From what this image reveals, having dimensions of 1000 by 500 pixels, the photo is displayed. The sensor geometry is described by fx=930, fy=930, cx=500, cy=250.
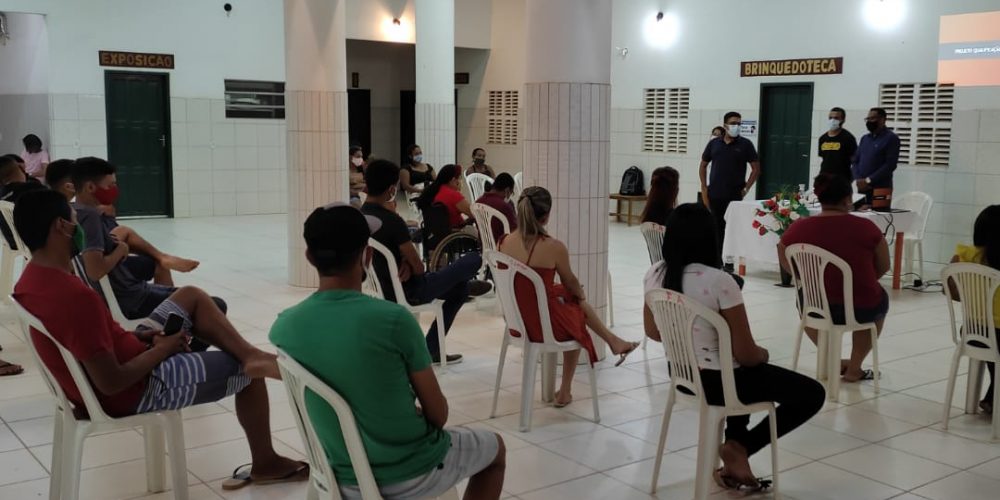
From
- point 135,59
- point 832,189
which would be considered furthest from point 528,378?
point 135,59

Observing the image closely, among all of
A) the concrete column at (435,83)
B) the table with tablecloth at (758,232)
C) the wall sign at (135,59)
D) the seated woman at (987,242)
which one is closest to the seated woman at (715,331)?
the seated woman at (987,242)

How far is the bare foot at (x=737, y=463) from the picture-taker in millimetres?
3719

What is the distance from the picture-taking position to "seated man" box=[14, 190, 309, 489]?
9.84 ft

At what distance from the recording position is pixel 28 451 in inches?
164

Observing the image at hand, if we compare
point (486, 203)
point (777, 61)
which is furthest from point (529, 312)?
point (777, 61)

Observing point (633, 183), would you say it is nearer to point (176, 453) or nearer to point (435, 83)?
point (435, 83)

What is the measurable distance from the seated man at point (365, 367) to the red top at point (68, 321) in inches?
31.9

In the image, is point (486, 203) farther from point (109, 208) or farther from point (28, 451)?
point (28, 451)

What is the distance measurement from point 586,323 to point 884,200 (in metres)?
4.84

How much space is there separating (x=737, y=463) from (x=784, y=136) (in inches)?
340

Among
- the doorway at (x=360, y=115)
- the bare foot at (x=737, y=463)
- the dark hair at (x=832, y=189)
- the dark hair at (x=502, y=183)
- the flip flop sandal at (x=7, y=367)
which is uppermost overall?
the doorway at (x=360, y=115)

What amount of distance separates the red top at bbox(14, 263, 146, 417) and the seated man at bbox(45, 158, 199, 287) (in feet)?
5.43

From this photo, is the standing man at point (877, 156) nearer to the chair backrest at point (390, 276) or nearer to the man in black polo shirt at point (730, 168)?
the man in black polo shirt at point (730, 168)

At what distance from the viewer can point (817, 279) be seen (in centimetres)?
489
